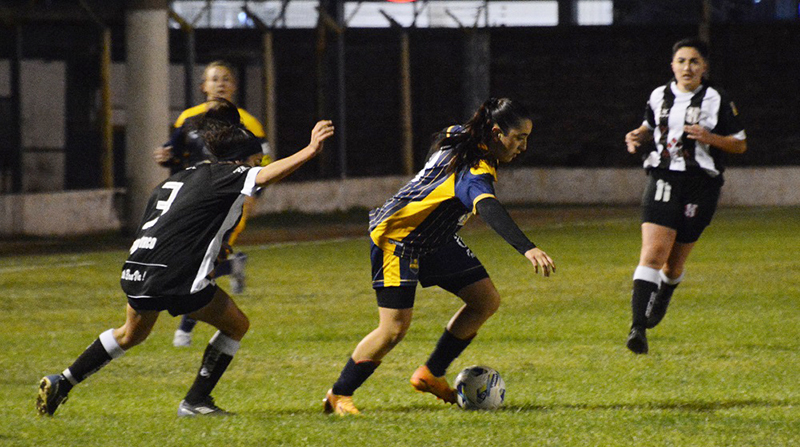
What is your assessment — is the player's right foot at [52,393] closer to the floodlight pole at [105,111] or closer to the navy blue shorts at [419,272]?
the navy blue shorts at [419,272]

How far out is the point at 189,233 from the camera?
5.52m

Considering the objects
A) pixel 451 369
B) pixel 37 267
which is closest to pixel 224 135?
pixel 451 369

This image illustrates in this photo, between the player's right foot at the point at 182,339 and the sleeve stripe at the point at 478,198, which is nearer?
the sleeve stripe at the point at 478,198

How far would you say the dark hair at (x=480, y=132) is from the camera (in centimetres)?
563

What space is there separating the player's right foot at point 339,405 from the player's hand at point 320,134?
4.19 ft

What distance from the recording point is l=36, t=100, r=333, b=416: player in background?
546 cm

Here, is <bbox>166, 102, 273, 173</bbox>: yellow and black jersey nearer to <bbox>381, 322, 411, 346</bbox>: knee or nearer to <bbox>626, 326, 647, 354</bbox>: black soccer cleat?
<bbox>626, 326, 647, 354</bbox>: black soccer cleat

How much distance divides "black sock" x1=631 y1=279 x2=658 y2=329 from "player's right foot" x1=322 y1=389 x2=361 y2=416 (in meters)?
2.46

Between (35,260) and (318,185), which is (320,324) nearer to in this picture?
(35,260)

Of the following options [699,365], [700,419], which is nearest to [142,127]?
[699,365]

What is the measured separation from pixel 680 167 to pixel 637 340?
3.67ft

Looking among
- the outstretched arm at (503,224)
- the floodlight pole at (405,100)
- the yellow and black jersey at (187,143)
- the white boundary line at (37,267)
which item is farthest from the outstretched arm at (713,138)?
the floodlight pole at (405,100)

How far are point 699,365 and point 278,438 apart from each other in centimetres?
303

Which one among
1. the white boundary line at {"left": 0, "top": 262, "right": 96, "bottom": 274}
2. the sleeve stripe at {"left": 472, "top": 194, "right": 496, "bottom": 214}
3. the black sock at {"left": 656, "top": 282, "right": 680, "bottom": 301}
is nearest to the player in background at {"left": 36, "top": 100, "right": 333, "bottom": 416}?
the sleeve stripe at {"left": 472, "top": 194, "right": 496, "bottom": 214}
